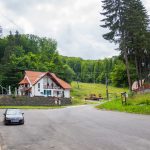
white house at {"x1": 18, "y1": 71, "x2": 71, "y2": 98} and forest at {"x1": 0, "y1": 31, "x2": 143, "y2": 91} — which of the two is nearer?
white house at {"x1": 18, "y1": 71, "x2": 71, "y2": 98}

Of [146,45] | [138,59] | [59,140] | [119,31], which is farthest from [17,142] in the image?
[138,59]

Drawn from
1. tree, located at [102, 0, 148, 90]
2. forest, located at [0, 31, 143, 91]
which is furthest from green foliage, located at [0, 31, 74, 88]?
tree, located at [102, 0, 148, 90]

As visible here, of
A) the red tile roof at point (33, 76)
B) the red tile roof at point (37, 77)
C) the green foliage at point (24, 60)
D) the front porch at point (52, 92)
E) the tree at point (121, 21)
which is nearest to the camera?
the tree at point (121, 21)

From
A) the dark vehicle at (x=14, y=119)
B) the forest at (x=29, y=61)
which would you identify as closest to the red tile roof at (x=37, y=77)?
the forest at (x=29, y=61)

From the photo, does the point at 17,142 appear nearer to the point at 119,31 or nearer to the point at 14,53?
the point at 119,31

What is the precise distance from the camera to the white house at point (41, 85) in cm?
9673

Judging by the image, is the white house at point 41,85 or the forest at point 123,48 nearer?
the forest at point 123,48

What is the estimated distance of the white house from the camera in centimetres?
9673

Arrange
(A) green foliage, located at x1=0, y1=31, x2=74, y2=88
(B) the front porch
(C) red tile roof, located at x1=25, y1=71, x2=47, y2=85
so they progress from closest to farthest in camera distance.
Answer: (C) red tile roof, located at x1=25, y1=71, x2=47, y2=85 < (B) the front porch < (A) green foliage, located at x1=0, y1=31, x2=74, y2=88

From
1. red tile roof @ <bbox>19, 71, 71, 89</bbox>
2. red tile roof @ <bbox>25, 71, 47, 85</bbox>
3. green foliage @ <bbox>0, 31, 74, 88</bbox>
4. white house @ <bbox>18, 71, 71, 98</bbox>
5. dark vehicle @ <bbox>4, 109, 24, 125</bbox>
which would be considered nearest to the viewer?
dark vehicle @ <bbox>4, 109, 24, 125</bbox>

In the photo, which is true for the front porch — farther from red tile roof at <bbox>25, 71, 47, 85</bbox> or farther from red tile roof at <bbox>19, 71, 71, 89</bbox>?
red tile roof at <bbox>25, 71, 47, 85</bbox>

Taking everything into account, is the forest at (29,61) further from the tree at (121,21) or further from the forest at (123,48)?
the tree at (121,21)

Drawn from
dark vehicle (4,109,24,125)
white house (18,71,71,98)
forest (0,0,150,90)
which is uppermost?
forest (0,0,150,90)

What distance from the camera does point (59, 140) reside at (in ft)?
64.2
